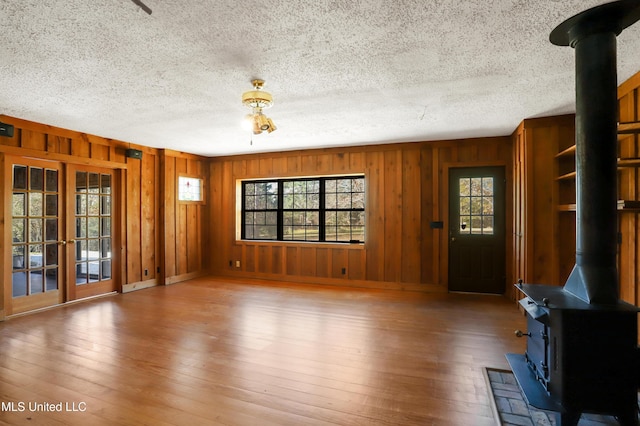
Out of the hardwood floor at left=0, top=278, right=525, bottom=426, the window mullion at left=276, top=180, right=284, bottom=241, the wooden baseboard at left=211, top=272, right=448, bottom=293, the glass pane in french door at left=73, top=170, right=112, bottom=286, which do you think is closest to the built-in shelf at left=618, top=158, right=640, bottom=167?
the hardwood floor at left=0, top=278, right=525, bottom=426

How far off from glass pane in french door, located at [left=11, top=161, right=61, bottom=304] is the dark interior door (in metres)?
5.85

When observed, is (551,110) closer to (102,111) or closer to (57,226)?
(102,111)

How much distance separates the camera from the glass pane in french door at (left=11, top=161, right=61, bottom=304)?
13.7ft

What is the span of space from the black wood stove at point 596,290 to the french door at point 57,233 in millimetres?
5569

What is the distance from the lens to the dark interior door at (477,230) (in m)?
5.11

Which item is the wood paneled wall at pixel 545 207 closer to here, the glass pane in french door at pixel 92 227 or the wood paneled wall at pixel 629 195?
the wood paneled wall at pixel 629 195

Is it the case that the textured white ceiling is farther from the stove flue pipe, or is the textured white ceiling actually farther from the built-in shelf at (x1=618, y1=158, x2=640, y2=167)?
the built-in shelf at (x1=618, y1=158, x2=640, y2=167)

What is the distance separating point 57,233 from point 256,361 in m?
3.72

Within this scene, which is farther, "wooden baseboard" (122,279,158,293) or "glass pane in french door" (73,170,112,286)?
"wooden baseboard" (122,279,158,293)

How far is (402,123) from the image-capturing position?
4340mm

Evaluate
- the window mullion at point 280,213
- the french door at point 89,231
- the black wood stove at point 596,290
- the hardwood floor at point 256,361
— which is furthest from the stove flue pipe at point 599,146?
the french door at point 89,231

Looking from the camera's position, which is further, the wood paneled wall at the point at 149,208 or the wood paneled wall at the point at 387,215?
the wood paneled wall at the point at 387,215

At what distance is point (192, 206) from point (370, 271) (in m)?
3.77

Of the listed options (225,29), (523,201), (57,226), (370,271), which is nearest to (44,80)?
(225,29)
